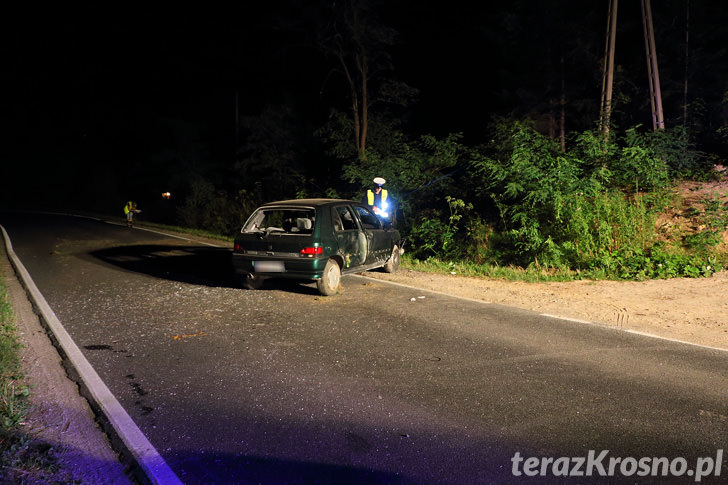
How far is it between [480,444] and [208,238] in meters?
17.2

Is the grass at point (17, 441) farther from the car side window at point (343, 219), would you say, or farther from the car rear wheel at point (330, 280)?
the car side window at point (343, 219)

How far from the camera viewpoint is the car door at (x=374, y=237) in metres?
10.2

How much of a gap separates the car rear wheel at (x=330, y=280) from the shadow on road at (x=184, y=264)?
39 cm

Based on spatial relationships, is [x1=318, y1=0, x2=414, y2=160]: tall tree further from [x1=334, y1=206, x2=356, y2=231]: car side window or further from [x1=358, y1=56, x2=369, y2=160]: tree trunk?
[x1=334, y1=206, x2=356, y2=231]: car side window

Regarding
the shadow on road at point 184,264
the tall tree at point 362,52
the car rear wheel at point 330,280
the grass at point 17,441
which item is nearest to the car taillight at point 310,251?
the car rear wheel at point 330,280

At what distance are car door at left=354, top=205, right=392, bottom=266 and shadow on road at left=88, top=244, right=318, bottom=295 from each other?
1424 millimetres

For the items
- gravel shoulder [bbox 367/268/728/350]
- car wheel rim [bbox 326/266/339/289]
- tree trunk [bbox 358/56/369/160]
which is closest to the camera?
gravel shoulder [bbox 367/268/728/350]

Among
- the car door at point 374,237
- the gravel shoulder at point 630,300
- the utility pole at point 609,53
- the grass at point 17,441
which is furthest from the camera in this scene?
the utility pole at point 609,53

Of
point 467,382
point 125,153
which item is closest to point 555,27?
point 467,382

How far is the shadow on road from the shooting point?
1005 cm

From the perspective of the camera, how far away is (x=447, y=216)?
15.2m

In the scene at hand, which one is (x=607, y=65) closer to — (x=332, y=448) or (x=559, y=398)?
(x=559, y=398)

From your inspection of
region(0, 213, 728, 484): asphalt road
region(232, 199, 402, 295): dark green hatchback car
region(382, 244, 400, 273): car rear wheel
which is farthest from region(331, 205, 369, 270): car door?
region(382, 244, 400, 273): car rear wheel

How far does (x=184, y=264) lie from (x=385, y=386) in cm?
887
